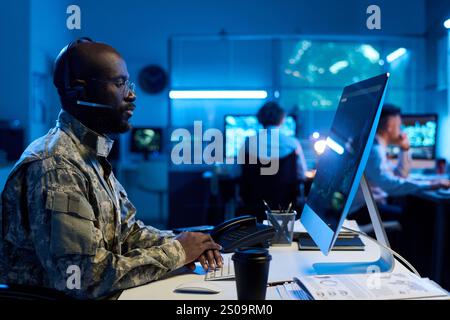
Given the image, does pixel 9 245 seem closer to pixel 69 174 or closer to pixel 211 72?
pixel 69 174

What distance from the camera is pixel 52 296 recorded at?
34.2 inches

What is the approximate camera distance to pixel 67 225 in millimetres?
970

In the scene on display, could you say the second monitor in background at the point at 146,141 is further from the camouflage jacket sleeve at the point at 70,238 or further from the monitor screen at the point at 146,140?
the camouflage jacket sleeve at the point at 70,238

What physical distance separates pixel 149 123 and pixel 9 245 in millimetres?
5527

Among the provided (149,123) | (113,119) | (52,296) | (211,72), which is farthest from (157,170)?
(52,296)

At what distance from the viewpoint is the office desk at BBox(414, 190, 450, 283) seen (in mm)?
3238

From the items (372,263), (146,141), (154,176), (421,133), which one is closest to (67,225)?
(372,263)

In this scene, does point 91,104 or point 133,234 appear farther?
point 133,234

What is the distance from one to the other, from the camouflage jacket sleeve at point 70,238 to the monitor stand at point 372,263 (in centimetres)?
47

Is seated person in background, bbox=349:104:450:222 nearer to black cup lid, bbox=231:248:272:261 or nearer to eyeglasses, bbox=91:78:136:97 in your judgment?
eyeglasses, bbox=91:78:136:97

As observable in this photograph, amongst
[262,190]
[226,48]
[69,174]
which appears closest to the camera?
[69,174]

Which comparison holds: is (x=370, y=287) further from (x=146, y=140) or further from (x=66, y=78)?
(x=146, y=140)

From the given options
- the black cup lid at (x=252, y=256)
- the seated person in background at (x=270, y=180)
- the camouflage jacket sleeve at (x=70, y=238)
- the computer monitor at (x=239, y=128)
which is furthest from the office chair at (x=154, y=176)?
the black cup lid at (x=252, y=256)

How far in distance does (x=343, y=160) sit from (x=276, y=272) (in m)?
0.32
